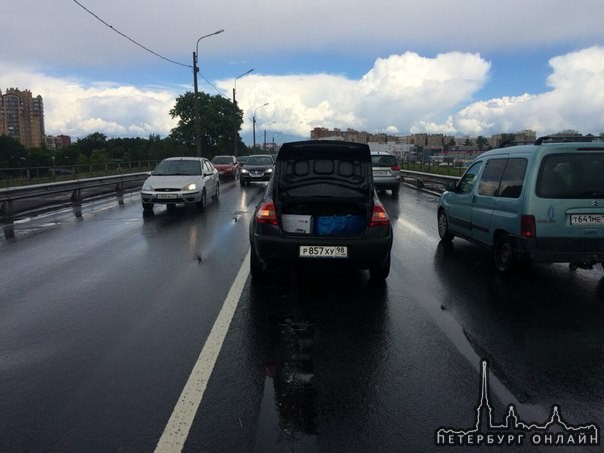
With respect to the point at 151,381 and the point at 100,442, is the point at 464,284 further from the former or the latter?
the point at 100,442

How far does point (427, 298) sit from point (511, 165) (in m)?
2.46

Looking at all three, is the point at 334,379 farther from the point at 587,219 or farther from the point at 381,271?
the point at 587,219

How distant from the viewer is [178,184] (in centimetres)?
1397

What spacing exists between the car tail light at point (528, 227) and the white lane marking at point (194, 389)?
371 cm

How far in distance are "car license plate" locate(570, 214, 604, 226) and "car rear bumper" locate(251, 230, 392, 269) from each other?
2327 mm

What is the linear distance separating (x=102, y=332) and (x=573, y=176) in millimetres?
5703

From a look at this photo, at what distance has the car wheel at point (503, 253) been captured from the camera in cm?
648

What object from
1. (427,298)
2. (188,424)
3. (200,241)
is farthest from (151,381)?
(200,241)

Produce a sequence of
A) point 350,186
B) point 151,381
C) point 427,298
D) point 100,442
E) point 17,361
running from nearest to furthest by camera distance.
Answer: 1. point 100,442
2. point 151,381
3. point 17,361
4. point 427,298
5. point 350,186

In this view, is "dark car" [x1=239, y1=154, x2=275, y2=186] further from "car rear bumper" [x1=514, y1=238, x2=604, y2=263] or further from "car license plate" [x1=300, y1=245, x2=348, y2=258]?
"car rear bumper" [x1=514, y1=238, x2=604, y2=263]

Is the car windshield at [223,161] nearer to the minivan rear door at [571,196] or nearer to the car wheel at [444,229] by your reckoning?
the car wheel at [444,229]

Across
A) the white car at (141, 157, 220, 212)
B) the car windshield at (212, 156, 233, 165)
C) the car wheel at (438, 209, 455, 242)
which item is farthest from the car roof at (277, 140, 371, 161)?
the car windshield at (212, 156, 233, 165)

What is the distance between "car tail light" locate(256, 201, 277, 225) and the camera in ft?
19.2

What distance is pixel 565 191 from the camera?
19.5 feet
